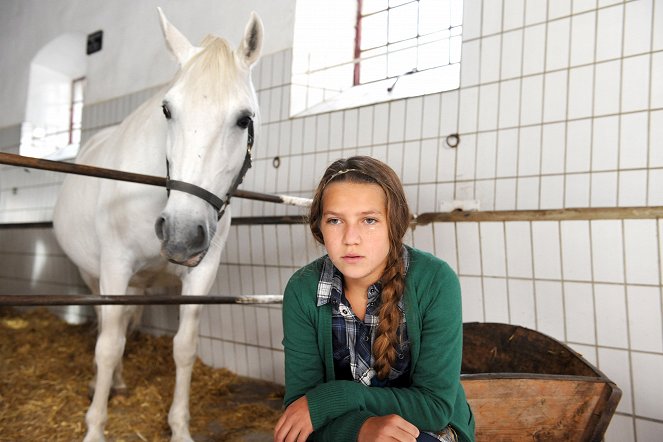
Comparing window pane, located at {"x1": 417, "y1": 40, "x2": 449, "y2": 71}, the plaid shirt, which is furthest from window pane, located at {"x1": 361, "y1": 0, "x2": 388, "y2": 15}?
the plaid shirt

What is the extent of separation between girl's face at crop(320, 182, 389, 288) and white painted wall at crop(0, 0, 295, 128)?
2.40m

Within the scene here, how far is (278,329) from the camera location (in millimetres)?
2893

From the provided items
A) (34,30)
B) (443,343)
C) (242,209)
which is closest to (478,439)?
(443,343)

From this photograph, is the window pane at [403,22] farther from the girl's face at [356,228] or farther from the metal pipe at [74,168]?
the girl's face at [356,228]

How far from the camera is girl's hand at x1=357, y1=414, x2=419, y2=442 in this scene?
0.84 m

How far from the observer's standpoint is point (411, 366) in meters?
1.05

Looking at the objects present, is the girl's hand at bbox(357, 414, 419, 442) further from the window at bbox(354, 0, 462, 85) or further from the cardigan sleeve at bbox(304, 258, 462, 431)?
the window at bbox(354, 0, 462, 85)

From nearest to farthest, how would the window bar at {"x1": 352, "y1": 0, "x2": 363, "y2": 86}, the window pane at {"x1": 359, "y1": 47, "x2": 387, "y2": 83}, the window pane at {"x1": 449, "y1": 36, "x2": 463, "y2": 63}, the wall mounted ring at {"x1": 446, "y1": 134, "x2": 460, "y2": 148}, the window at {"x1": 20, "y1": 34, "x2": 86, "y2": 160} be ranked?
1. the wall mounted ring at {"x1": 446, "y1": 134, "x2": 460, "y2": 148}
2. the window pane at {"x1": 449, "y1": 36, "x2": 463, "y2": 63}
3. the window pane at {"x1": 359, "y1": 47, "x2": 387, "y2": 83}
4. the window bar at {"x1": 352, "y1": 0, "x2": 363, "y2": 86}
5. the window at {"x1": 20, "y1": 34, "x2": 86, "y2": 160}

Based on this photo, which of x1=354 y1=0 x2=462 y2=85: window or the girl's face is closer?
the girl's face

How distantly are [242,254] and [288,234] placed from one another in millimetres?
431

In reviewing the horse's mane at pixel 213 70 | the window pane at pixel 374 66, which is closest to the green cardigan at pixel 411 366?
the horse's mane at pixel 213 70

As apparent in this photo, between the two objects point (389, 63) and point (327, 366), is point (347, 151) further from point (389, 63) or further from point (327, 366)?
point (327, 366)

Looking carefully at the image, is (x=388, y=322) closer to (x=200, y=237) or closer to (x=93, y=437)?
(x=200, y=237)

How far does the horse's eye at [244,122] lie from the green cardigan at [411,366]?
72 centimetres
